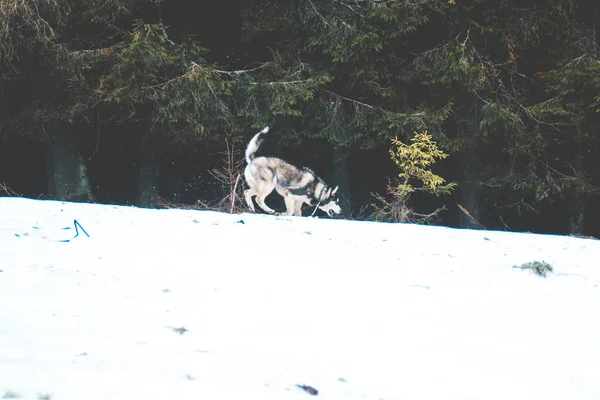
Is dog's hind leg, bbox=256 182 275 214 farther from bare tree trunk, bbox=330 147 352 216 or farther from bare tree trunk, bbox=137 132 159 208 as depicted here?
bare tree trunk, bbox=137 132 159 208

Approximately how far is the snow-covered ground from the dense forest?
17.7ft

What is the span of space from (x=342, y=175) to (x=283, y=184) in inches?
126

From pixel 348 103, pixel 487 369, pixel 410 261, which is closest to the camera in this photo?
pixel 487 369

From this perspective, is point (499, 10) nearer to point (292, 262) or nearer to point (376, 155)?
point (376, 155)

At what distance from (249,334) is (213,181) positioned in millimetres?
12153

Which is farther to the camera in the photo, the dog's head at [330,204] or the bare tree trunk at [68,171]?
the bare tree trunk at [68,171]

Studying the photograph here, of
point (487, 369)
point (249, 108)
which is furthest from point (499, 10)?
point (487, 369)

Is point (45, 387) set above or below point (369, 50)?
below

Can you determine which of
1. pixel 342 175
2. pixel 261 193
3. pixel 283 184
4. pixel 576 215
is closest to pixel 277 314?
pixel 261 193

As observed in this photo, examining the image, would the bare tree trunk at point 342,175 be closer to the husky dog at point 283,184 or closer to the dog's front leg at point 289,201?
the husky dog at point 283,184

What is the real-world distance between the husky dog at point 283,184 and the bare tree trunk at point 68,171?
4824 mm

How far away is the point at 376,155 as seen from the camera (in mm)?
14492

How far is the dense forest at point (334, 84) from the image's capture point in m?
11.0

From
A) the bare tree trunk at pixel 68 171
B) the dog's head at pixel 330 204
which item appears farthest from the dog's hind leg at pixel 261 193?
the bare tree trunk at pixel 68 171
